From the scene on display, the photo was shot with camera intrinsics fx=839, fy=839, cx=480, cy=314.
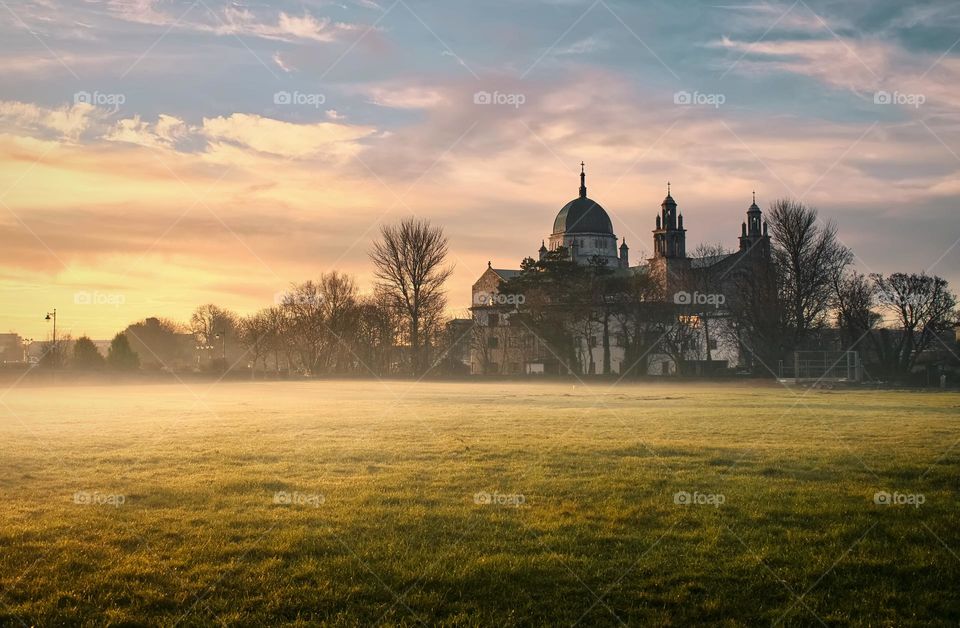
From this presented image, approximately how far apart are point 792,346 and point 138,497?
72.9 metres

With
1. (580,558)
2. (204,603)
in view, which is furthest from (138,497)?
(580,558)

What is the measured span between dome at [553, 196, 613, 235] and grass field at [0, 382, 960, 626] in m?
116

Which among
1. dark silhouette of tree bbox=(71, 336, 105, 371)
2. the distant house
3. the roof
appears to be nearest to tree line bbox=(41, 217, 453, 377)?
dark silhouette of tree bbox=(71, 336, 105, 371)

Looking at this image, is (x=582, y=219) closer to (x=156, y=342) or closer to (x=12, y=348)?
(x=156, y=342)

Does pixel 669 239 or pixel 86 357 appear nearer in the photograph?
pixel 86 357

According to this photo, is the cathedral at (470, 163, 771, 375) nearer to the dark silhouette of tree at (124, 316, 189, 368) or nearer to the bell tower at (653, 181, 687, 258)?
the bell tower at (653, 181, 687, 258)

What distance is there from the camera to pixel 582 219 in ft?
452

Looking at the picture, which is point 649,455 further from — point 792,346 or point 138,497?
point 792,346

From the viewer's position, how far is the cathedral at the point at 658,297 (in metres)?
93.7

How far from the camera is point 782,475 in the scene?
16.9 m

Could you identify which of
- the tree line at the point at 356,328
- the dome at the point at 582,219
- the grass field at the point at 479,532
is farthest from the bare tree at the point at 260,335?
the grass field at the point at 479,532

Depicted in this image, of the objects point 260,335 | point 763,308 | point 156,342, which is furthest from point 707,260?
point 156,342

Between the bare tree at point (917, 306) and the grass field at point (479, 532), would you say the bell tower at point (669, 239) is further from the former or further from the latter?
the grass field at point (479, 532)

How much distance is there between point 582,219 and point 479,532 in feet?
421
